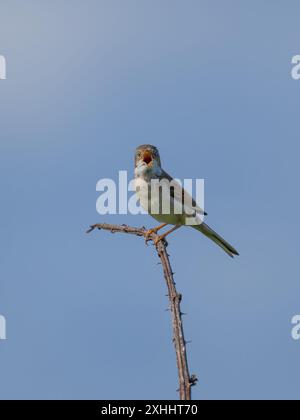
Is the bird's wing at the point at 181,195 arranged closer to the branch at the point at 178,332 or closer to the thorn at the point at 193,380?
the branch at the point at 178,332

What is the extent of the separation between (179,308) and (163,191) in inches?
222

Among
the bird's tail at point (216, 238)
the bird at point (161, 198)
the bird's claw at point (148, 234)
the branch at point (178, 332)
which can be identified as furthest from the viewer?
the bird at point (161, 198)


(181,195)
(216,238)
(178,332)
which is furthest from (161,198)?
(178,332)

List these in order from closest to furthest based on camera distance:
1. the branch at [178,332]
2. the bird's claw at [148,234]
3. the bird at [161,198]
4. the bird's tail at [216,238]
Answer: the branch at [178,332] → the bird's claw at [148,234] → the bird's tail at [216,238] → the bird at [161,198]

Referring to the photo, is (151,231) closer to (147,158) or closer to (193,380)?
(147,158)

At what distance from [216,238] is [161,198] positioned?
956 mm

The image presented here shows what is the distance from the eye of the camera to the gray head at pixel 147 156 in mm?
12133

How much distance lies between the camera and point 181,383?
555 cm

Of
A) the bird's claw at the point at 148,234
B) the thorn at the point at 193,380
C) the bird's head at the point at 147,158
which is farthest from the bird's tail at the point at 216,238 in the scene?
the thorn at the point at 193,380

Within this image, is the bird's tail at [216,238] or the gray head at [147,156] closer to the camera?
the bird's tail at [216,238]

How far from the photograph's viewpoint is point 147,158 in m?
12.2

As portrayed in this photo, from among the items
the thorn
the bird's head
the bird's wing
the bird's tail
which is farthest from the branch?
the bird's head

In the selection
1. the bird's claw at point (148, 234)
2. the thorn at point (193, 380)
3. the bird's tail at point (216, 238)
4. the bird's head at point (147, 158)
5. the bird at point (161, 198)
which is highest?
the bird's head at point (147, 158)
